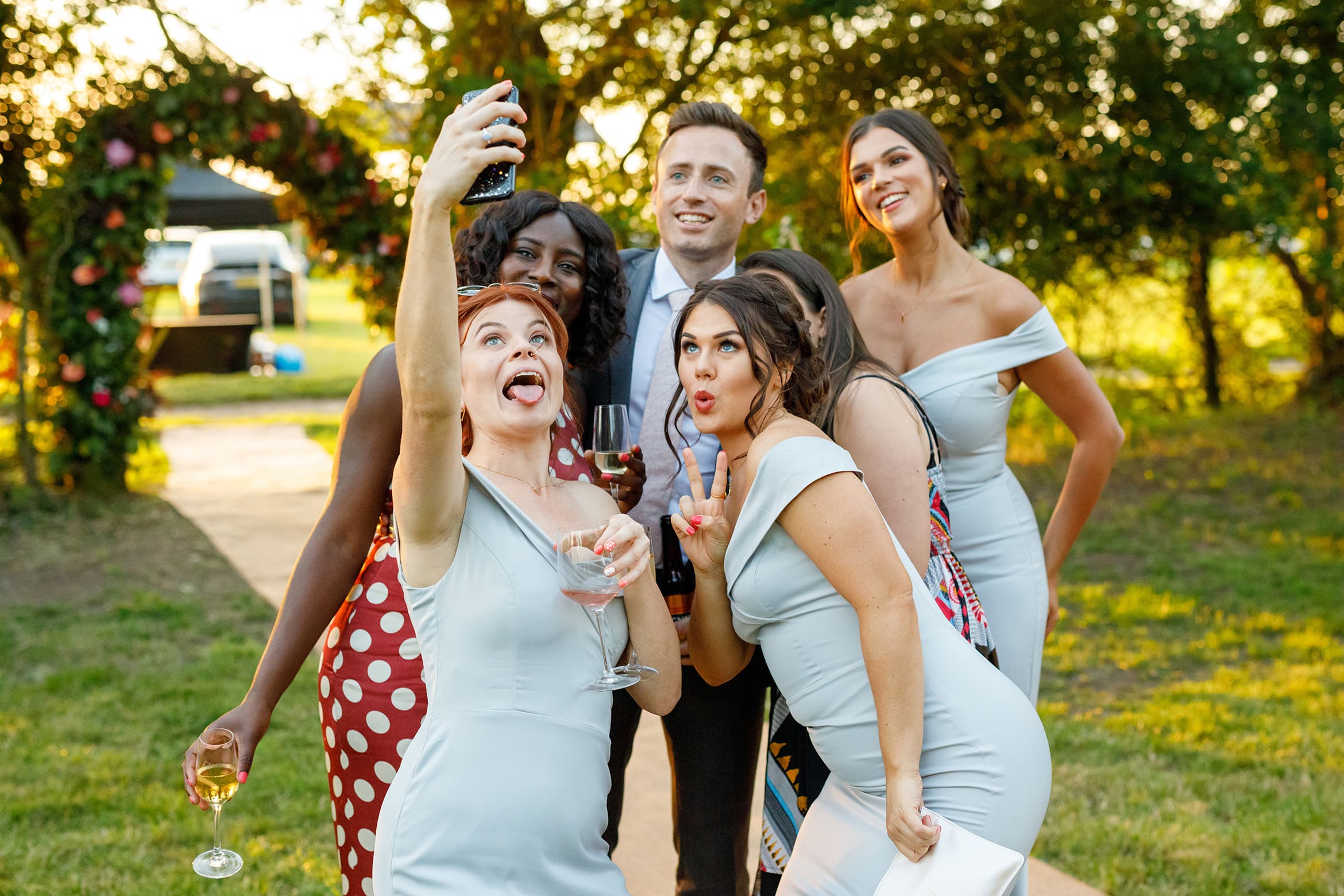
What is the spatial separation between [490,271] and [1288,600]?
6.31 meters

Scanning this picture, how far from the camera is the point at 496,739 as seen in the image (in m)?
2.13

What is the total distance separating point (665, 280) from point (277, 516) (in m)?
7.07

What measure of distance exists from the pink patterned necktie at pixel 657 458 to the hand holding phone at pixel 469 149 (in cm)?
103

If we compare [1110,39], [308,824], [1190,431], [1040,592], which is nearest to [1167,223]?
[1110,39]

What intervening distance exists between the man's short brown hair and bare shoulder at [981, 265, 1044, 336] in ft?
2.34

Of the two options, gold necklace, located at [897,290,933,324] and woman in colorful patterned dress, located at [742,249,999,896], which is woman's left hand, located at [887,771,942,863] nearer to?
woman in colorful patterned dress, located at [742,249,999,896]

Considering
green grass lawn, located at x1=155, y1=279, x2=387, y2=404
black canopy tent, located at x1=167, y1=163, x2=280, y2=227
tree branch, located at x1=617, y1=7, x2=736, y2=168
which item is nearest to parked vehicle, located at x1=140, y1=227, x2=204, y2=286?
green grass lawn, located at x1=155, y1=279, x2=387, y2=404

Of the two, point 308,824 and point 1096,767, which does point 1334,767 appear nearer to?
point 1096,767

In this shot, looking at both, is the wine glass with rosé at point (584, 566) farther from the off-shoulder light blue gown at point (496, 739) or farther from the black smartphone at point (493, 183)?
the black smartphone at point (493, 183)

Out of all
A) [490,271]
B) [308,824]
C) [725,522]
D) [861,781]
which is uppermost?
[490,271]

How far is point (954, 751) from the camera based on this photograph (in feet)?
7.14

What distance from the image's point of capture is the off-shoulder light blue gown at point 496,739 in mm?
2105

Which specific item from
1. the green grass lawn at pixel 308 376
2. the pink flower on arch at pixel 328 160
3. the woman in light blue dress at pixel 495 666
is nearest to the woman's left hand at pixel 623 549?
the woman in light blue dress at pixel 495 666

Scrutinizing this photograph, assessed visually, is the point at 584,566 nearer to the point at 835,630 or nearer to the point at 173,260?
the point at 835,630
